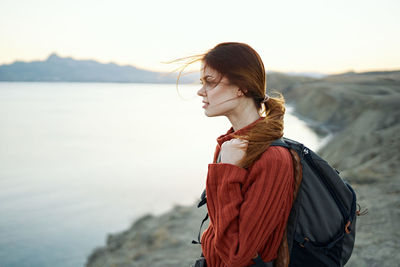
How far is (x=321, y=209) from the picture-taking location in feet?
4.81

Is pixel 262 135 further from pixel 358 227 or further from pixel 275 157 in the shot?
pixel 358 227

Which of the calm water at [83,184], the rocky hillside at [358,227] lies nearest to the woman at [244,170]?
the rocky hillside at [358,227]

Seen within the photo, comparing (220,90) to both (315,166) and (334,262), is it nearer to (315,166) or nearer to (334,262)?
(315,166)

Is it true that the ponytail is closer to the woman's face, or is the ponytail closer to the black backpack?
the black backpack

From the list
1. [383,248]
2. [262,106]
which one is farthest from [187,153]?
[262,106]

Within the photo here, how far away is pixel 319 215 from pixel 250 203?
38cm

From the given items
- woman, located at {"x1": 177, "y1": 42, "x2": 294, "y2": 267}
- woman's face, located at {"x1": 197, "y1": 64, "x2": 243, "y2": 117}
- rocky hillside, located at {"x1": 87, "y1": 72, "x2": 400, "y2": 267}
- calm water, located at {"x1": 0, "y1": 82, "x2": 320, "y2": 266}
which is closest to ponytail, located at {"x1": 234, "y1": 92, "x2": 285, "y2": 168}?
woman, located at {"x1": 177, "y1": 42, "x2": 294, "y2": 267}

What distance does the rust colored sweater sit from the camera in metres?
1.38

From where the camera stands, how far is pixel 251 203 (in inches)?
54.4

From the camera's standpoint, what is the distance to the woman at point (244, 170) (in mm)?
1391

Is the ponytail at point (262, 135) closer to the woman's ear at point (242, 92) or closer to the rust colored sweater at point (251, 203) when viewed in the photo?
the rust colored sweater at point (251, 203)

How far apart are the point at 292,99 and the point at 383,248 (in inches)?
2315

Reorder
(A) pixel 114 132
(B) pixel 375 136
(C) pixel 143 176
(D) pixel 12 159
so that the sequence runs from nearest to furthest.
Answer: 1. (B) pixel 375 136
2. (C) pixel 143 176
3. (D) pixel 12 159
4. (A) pixel 114 132

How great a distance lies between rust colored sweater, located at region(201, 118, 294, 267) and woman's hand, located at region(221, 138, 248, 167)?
2.0 inches
